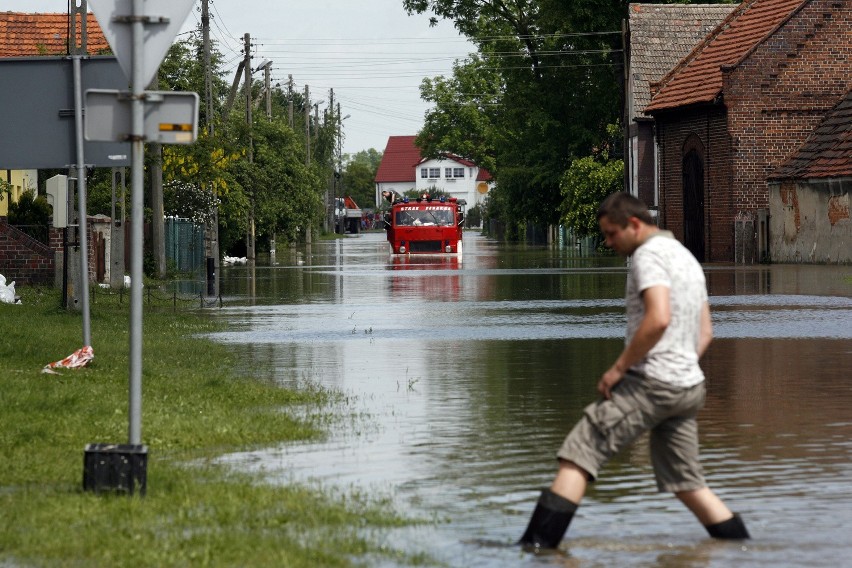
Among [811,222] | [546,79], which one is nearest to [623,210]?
[811,222]

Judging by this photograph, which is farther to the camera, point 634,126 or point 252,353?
point 634,126

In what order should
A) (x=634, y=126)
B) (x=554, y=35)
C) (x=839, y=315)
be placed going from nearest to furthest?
(x=839, y=315) → (x=634, y=126) → (x=554, y=35)

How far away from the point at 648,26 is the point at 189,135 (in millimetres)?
51337

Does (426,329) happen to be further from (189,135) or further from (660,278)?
(660,278)

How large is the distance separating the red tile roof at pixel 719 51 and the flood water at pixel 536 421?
21.6 meters

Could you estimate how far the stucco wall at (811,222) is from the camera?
143 ft

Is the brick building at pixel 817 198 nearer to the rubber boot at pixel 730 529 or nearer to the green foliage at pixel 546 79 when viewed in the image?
the green foliage at pixel 546 79

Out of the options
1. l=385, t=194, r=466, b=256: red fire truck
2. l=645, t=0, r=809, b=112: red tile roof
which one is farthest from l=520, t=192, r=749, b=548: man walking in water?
l=385, t=194, r=466, b=256: red fire truck

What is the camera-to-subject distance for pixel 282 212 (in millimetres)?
66062

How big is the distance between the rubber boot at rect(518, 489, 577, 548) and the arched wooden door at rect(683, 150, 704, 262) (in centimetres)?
4356

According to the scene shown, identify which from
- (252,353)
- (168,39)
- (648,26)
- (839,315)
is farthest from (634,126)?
(168,39)

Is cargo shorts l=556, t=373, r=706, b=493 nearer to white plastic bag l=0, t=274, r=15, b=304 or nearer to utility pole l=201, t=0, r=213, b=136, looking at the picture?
white plastic bag l=0, t=274, r=15, b=304

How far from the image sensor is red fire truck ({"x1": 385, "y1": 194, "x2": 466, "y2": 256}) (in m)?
64.2

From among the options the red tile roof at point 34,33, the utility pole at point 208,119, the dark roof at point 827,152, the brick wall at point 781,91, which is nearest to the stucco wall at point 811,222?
the dark roof at point 827,152
